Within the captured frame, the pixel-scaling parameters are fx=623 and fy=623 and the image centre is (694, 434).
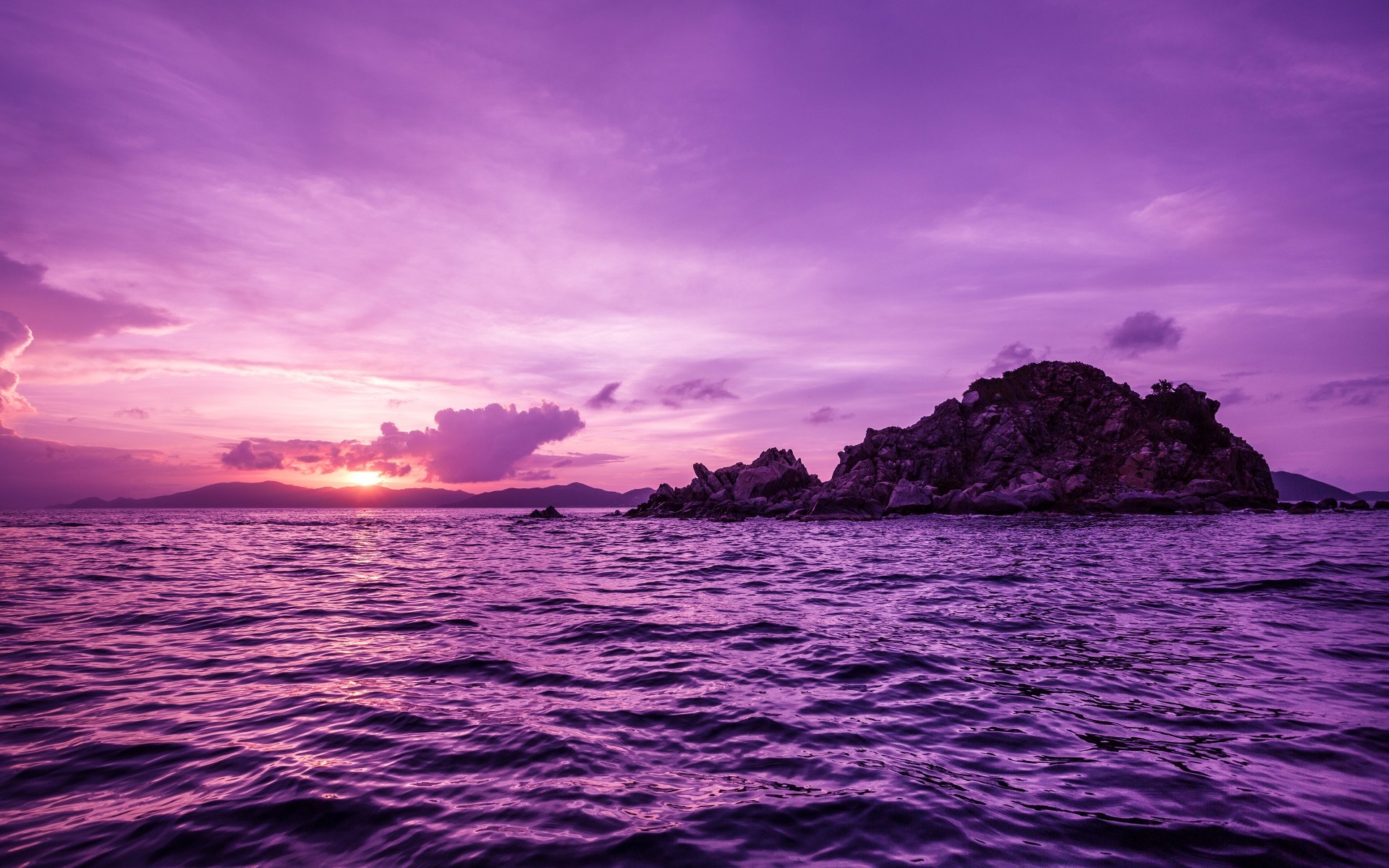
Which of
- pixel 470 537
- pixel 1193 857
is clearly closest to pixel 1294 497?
pixel 470 537

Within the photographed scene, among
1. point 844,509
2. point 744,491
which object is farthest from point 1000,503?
point 744,491

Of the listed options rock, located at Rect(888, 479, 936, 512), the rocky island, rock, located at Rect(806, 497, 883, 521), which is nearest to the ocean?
rock, located at Rect(806, 497, 883, 521)

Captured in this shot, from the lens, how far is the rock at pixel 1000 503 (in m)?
69.1

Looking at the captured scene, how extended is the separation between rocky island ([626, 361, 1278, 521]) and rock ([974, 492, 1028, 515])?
0.38 feet

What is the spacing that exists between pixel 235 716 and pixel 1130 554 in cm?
2991

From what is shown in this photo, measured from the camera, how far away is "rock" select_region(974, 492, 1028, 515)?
227ft

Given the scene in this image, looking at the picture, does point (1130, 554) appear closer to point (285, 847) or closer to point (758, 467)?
point (285, 847)

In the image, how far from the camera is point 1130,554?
84.7ft

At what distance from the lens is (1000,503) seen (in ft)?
227

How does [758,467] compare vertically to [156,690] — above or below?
above

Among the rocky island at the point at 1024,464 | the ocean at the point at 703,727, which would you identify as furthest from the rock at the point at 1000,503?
the ocean at the point at 703,727

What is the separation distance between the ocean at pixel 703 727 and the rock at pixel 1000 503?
5420cm

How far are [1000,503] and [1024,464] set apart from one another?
20952 mm

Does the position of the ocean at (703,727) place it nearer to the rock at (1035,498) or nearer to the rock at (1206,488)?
the rock at (1035,498)
